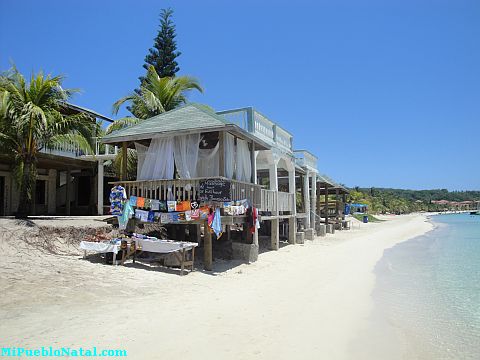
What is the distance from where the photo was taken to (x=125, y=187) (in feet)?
38.0

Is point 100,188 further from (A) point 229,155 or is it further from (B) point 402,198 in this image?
(B) point 402,198

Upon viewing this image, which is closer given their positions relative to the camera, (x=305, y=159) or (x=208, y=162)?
(x=208, y=162)

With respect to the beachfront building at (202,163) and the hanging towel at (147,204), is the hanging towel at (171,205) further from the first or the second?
the hanging towel at (147,204)

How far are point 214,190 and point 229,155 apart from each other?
1792mm

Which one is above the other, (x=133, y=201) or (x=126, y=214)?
(x=133, y=201)

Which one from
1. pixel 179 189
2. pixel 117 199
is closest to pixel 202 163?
pixel 179 189

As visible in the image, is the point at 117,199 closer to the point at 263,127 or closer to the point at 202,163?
the point at 202,163

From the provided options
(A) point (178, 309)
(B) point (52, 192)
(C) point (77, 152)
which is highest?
(C) point (77, 152)

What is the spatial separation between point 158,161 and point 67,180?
1042cm

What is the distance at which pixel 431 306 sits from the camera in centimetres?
804

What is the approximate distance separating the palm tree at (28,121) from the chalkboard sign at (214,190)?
560 centimetres

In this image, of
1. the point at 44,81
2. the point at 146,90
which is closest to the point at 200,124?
the point at 44,81

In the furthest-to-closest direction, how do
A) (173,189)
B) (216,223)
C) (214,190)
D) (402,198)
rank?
(402,198) → (173,189) → (214,190) → (216,223)

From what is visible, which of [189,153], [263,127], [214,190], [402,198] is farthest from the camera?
[402,198]
